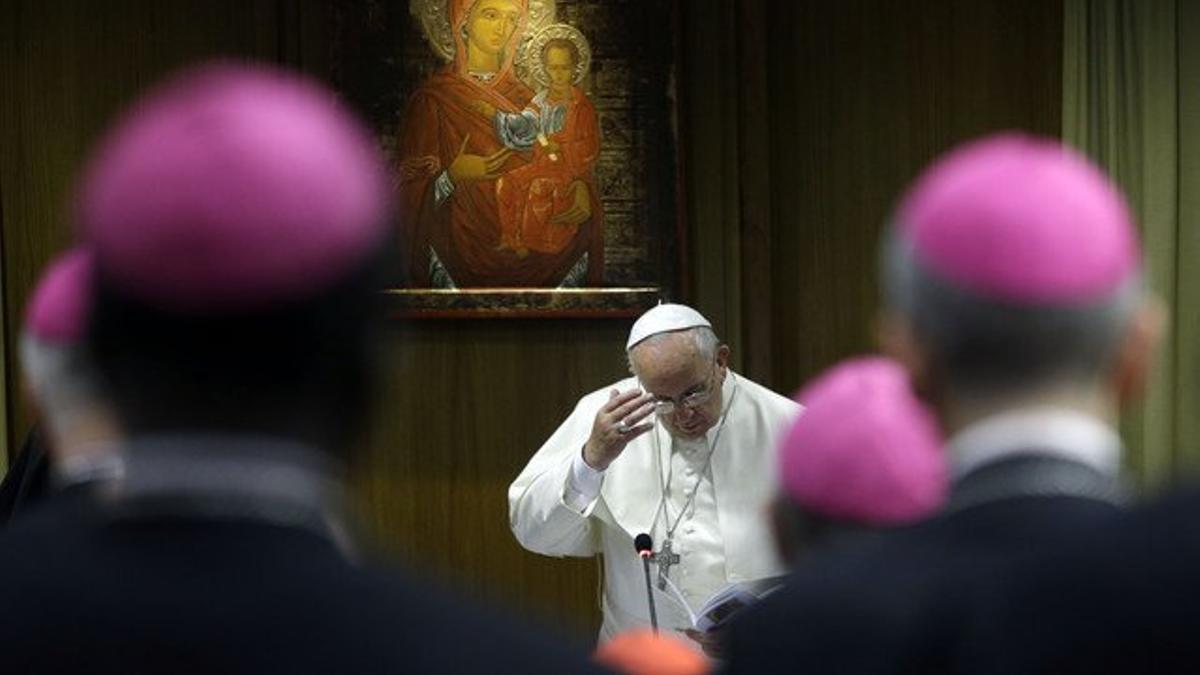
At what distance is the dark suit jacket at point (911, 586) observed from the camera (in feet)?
4.73

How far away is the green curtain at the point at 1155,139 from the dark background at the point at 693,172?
17cm

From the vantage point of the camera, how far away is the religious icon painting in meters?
6.77

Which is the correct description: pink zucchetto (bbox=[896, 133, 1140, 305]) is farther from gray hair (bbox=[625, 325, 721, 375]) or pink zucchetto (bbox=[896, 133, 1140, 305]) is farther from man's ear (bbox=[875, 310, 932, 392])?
gray hair (bbox=[625, 325, 721, 375])

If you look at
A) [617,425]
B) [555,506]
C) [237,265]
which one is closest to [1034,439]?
[237,265]

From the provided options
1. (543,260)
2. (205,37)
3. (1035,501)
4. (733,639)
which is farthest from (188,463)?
(205,37)

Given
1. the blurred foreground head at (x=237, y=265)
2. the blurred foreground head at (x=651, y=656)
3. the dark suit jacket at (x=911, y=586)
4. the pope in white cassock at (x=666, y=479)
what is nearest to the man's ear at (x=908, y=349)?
the dark suit jacket at (x=911, y=586)

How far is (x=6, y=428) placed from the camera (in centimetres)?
711

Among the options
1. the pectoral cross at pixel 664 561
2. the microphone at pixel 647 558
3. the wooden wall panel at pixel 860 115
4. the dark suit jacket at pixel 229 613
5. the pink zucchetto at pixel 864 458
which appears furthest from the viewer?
the wooden wall panel at pixel 860 115

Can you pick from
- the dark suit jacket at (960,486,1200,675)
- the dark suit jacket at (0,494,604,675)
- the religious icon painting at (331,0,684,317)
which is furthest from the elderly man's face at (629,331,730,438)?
the dark suit jacket at (0,494,604,675)

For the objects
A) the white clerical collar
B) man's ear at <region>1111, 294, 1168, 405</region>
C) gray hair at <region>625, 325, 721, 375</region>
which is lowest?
gray hair at <region>625, 325, 721, 375</region>

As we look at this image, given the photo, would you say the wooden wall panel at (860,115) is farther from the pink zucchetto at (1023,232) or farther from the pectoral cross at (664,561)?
the pink zucchetto at (1023,232)

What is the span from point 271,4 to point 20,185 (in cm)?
119

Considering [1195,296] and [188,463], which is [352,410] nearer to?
[188,463]

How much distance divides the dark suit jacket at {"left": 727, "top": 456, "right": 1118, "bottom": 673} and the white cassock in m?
3.50
